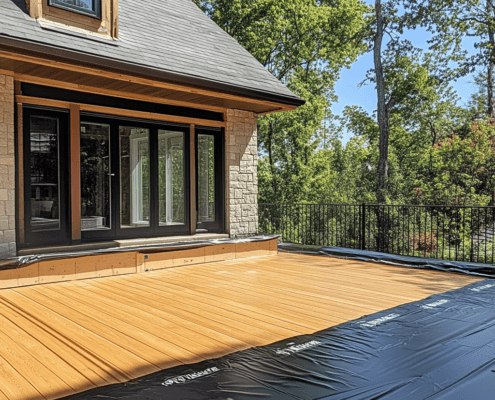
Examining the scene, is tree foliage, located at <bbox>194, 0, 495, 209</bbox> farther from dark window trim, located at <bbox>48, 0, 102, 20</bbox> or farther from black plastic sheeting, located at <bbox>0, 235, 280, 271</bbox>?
dark window trim, located at <bbox>48, 0, 102, 20</bbox>

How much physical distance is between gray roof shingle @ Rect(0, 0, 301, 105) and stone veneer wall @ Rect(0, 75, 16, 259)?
0.92m

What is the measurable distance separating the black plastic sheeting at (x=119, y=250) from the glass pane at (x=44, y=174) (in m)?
0.81

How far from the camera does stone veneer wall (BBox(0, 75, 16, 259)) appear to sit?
540 cm

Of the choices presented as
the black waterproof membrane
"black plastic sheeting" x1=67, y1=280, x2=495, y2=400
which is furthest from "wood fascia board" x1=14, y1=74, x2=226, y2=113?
"black plastic sheeting" x1=67, y1=280, x2=495, y2=400

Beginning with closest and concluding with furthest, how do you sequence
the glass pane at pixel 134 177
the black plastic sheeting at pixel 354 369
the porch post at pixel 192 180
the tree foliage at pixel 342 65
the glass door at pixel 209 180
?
the black plastic sheeting at pixel 354 369 → the glass pane at pixel 134 177 → the porch post at pixel 192 180 → the glass door at pixel 209 180 → the tree foliage at pixel 342 65

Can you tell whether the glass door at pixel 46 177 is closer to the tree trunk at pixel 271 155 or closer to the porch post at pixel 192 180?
the porch post at pixel 192 180

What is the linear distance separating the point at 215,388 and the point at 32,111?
16.8 ft

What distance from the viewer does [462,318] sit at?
146 inches

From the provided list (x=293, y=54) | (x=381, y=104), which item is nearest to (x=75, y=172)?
(x=381, y=104)

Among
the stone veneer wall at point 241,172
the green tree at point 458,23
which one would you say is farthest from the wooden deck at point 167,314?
the green tree at point 458,23

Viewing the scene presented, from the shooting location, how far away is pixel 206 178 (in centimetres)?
802

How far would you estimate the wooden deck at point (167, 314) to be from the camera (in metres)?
2.78

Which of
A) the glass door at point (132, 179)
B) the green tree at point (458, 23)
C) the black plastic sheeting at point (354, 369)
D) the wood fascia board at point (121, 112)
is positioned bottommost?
the black plastic sheeting at point (354, 369)

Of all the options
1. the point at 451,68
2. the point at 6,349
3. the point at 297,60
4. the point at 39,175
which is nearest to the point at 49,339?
the point at 6,349
